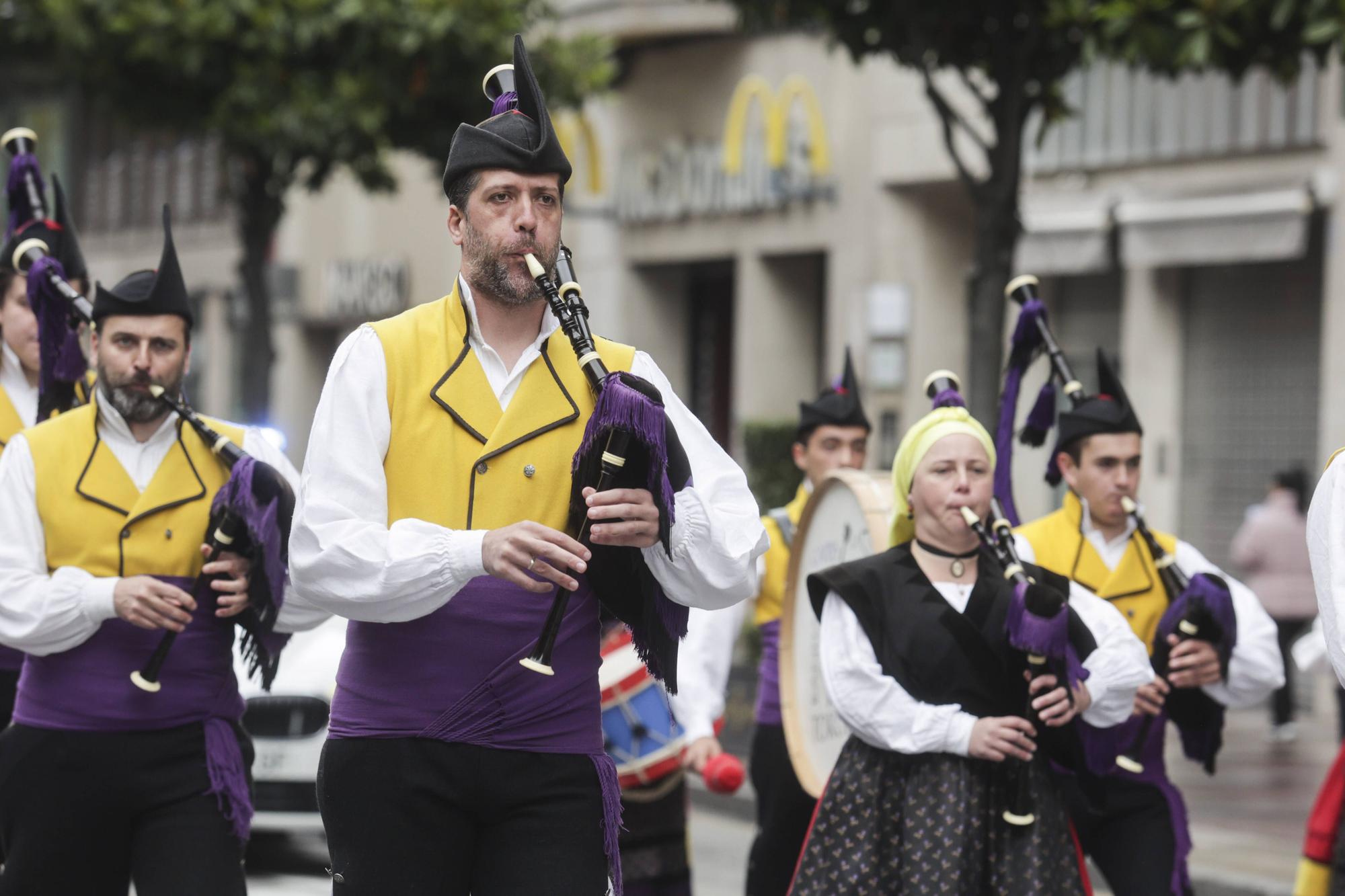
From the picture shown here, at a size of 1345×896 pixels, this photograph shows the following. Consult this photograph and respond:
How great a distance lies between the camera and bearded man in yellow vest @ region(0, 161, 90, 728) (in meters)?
6.40

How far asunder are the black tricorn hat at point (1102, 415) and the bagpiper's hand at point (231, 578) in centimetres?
251

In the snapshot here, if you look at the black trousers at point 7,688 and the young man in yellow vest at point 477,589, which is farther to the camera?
the black trousers at point 7,688

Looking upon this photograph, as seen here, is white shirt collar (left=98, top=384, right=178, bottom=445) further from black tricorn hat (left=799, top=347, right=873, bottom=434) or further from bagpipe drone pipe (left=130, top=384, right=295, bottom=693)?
black tricorn hat (left=799, top=347, right=873, bottom=434)

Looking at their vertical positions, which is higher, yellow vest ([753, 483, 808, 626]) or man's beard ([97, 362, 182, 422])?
man's beard ([97, 362, 182, 422])

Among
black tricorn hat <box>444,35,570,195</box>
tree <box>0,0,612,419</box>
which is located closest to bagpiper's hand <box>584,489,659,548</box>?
black tricorn hat <box>444,35,570,195</box>

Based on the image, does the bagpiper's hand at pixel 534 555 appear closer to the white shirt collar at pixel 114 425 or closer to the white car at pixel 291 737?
the white shirt collar at pixel 114 425

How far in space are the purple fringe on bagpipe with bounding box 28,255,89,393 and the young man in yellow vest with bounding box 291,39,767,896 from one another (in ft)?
7.51

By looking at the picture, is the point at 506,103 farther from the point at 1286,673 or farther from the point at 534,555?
the point at 1286,673

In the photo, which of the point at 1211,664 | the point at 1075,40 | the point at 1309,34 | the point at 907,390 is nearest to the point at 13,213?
the point at 1211,664

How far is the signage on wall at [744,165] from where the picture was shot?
19.3 meters

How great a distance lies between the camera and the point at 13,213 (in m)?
6.61

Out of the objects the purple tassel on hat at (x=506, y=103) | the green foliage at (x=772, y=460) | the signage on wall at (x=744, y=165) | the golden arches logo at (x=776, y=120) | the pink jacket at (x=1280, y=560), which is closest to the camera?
the purple tassel on hat at (x=506, y=103)

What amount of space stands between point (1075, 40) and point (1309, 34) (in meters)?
2.04

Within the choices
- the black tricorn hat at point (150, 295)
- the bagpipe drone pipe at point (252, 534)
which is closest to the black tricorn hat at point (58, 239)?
the black tricorn hat at point (150, 295)
